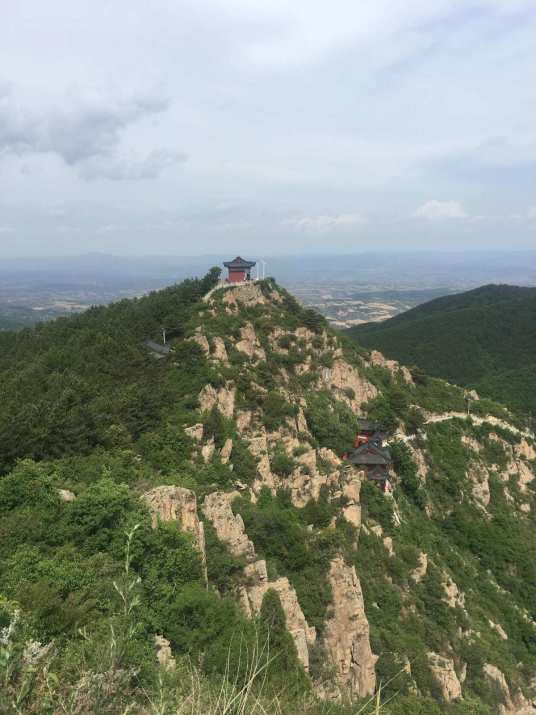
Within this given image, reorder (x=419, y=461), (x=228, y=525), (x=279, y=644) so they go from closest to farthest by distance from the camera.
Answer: (x=279, y=644)
(x=228, y=525)
(x=419, y=461)

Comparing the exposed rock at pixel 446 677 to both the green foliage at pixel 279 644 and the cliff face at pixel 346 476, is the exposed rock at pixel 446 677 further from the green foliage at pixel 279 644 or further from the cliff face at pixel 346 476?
the green foliage at pixel 279 644

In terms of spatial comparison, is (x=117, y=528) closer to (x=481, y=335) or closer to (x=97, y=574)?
(x=97, y=574)

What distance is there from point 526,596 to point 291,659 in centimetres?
2596

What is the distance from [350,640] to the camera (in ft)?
54.2

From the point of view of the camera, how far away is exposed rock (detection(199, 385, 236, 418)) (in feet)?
79.9

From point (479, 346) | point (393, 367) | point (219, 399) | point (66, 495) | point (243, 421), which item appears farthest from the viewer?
point (479, 346)

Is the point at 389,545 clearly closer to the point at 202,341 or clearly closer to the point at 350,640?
the point at 350,640

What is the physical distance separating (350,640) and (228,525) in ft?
20.6

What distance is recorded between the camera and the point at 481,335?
299 feet

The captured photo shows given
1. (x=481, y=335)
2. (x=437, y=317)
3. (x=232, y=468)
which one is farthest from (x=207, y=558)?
(x=437, y=317)

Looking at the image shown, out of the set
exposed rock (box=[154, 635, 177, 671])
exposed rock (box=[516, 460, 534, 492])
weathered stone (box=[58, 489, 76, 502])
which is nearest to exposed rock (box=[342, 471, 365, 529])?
weathered stone (box=[58, 489, 76, 502])

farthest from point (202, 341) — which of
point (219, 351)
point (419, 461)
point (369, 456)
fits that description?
point (419, 461)

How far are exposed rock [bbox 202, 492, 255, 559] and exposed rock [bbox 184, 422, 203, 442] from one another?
4.82 metres

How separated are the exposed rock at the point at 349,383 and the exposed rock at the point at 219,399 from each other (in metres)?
13.3
